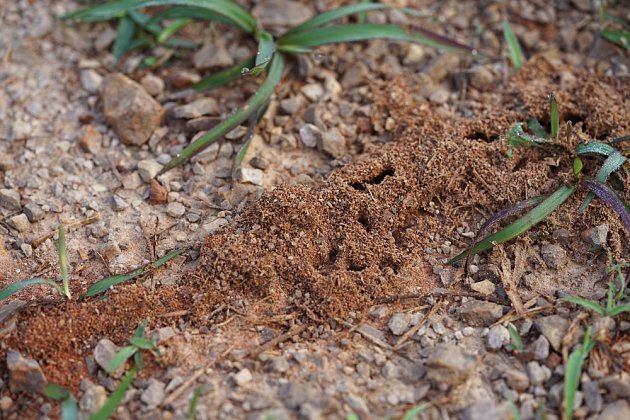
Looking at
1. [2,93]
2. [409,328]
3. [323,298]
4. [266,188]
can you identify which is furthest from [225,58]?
[409,328]

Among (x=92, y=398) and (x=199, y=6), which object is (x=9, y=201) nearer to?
(x=92, y=398)

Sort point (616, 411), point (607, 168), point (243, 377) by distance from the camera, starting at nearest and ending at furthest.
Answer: point (616, 411), point (243, 377), point (607, 168)

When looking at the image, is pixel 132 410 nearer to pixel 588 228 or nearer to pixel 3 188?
pixel 3 188

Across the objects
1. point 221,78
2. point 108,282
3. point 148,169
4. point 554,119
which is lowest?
point 108,282

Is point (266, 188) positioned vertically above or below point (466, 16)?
below

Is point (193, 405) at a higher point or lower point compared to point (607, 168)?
lower

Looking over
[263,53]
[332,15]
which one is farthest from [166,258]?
[332,15]

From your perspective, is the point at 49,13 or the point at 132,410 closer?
the point at 132,410

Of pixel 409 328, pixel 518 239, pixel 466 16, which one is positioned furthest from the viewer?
pixel 466 16
